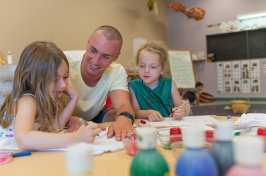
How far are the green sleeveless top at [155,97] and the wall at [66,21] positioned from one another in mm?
1839

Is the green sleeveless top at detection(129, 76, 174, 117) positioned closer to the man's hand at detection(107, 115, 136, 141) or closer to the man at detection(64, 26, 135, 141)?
the man at detection(64, 26, 135, 141)

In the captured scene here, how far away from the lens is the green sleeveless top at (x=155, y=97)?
6.28 ft

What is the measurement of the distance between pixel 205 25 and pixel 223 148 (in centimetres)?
682

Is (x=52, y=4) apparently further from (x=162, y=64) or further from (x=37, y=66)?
(x=37, y=66)

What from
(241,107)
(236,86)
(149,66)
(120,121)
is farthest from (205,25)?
(120,121)

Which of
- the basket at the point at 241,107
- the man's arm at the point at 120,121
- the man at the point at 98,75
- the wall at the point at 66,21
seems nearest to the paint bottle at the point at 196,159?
the man's arm at the point at 120,121

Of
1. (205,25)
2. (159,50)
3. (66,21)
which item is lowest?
(159,50)

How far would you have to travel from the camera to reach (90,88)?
179cm

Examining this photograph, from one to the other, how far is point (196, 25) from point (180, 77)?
7.47 feet

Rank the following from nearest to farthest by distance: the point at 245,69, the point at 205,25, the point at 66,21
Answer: the point at 66,21 < the point at 245,69 < the point at 205,25

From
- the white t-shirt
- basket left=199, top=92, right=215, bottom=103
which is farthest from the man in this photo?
basket left=199, top=92, right=215, bottom=103

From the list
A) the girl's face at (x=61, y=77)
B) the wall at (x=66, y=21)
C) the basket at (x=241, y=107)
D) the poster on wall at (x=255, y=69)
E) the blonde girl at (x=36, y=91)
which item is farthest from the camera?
the poster on wall at (x=255, y=69)

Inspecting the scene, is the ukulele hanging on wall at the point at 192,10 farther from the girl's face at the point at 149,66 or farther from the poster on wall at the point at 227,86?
the girl's face at the point at 149,66

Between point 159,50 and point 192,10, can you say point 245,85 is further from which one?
point 159,50
